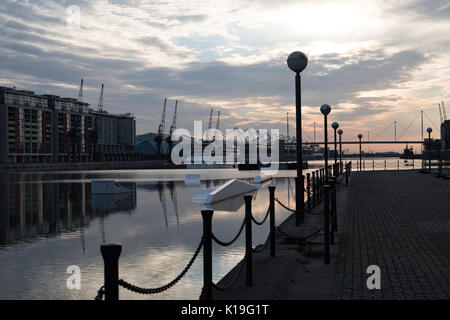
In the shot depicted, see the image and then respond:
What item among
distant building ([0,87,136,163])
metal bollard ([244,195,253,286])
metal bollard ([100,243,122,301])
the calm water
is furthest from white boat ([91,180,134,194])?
distant building ([0,87,136,163])

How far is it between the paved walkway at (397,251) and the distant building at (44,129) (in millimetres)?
137550

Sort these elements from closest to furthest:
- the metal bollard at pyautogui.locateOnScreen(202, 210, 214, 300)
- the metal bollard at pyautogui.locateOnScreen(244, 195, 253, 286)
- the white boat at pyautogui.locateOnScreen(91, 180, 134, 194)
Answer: the metal bollard at pyautogui.locateOnScreen(202, 210, 214, 300) → the metal bollard at pyautogui.locateOnScreen(244, 195, 253, 286) → the white boat at pyautogui.locateOnScreen(91, 180, 134, 194)

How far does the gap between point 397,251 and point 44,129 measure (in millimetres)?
157939

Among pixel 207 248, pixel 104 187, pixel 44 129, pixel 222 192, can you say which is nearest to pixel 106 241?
pixel 207 248

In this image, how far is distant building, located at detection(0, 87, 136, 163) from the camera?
138 m

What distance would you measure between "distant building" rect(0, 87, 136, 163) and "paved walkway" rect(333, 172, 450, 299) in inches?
5415

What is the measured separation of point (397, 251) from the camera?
9484mm

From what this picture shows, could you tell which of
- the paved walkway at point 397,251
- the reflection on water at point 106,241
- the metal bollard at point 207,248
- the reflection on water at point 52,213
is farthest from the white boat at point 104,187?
the metal bollard at point 207,248

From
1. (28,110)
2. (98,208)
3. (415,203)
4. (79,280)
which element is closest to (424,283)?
(79,280)

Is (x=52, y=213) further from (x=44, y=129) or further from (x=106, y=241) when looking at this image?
(x=44, y=129)

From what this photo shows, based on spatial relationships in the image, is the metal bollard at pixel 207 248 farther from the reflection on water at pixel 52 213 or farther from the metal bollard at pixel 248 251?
the reflection on water at pixel 52 213

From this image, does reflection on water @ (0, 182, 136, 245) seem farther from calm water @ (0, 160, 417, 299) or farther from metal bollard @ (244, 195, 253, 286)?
metal bollard @ (244, 195, 253, 286)
